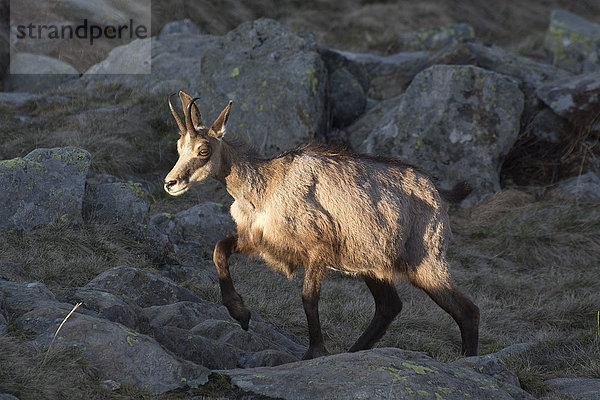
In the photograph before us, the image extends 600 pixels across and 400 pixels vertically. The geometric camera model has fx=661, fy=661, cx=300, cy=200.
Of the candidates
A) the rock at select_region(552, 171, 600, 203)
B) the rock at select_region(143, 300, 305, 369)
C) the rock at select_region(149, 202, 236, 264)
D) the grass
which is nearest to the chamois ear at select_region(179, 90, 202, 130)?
the rock at select_region(143, 300, 305, 369)

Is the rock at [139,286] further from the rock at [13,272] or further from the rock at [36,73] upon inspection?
the rock at [36,73]

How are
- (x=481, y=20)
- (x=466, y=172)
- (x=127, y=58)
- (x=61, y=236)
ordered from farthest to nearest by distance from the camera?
1. (x=481, y=20)
2. (x=127, y=58)
3. (x=466, y=172)
4. (x=61, y=236)

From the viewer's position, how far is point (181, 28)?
20.9 m

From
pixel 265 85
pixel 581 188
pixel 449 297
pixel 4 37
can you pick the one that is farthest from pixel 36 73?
pixel 449 297

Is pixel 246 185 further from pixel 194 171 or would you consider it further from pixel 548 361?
pixel 548 361

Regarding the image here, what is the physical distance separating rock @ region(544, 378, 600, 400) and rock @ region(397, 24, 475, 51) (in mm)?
15698

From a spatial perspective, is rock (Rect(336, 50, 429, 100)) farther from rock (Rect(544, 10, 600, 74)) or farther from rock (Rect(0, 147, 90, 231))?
rock (Rect(0, 147, 90, 231))

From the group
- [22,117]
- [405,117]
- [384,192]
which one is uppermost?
[384,192]

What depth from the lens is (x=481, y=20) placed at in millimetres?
27047

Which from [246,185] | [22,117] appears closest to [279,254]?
[246,185]

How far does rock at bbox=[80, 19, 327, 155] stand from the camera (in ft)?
42.0

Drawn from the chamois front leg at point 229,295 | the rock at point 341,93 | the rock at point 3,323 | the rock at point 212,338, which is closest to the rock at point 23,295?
the rock at point 3,323

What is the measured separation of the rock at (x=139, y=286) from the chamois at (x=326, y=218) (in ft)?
2.55

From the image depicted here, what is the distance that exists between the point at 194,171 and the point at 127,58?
11.1 m
